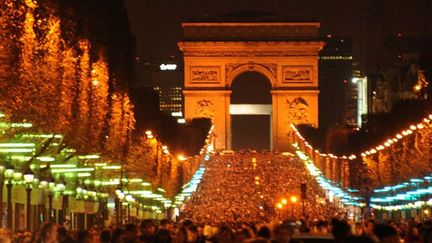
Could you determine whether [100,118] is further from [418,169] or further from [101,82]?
[418,169]

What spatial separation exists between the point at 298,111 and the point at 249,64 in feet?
22.2

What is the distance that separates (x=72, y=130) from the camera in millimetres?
47062

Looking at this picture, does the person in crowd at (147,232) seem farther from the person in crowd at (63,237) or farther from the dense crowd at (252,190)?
the dense crowd at (252,190)

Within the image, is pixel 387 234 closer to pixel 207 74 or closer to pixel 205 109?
pixel 205 109

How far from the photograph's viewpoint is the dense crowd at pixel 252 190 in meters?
88.4

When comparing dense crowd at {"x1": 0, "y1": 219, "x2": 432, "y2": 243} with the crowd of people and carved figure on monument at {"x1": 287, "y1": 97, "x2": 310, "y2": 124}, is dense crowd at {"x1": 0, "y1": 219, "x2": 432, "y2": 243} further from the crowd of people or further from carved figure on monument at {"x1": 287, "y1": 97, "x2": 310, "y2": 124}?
carved figure on monument at {"x1": 287, "y1": 97, "x2": 310, "y2": 124}

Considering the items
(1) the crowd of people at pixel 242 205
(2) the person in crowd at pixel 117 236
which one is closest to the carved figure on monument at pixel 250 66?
(1) the crowd of people at pixel 242 205

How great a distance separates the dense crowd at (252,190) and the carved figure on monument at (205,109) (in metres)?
21.3

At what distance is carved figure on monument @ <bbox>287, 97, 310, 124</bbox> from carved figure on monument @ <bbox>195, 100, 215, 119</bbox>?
743 centimetres

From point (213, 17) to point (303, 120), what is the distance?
44.7 ft

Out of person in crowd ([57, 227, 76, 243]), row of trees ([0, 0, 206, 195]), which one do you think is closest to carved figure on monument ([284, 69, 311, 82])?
row of trees ([0, 0, 206, 195])

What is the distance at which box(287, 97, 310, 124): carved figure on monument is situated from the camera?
14800cm

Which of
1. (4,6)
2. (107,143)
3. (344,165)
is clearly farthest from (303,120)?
(4,6)

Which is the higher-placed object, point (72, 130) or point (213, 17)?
point (213, 17)
